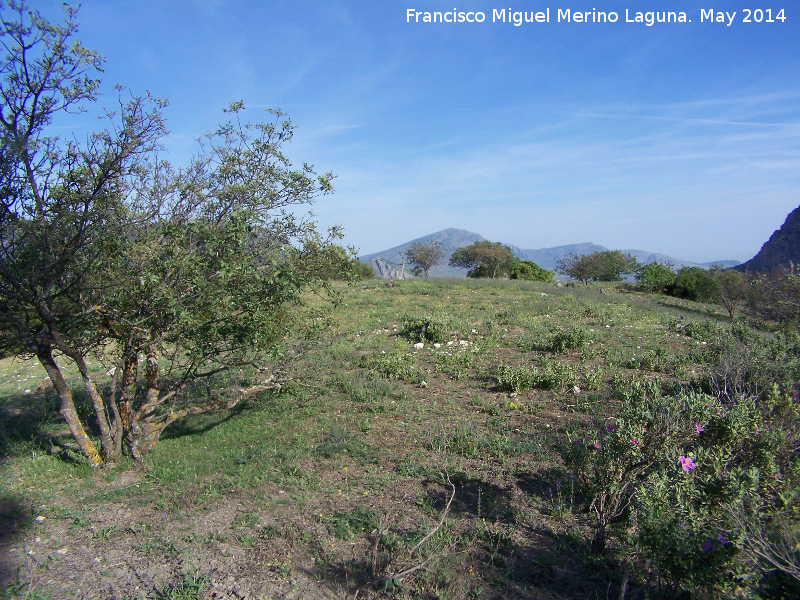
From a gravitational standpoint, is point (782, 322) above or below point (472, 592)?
above

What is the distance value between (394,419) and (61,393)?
12.7 ft

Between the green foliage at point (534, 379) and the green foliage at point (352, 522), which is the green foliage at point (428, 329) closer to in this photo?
the green foliage at point (534, 379)

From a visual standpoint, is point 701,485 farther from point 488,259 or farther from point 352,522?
point 488,259

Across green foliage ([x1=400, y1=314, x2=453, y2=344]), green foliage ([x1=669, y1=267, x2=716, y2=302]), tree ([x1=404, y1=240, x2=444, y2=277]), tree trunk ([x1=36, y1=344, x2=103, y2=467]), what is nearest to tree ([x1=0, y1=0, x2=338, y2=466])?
tree trunk ([x1=36, y1=344, x2=103, y2=467])

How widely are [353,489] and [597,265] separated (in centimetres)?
4562

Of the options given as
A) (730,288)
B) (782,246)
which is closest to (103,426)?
(730,288)

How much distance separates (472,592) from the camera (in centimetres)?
336

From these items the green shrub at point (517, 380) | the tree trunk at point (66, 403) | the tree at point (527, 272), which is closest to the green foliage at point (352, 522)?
the tree trunk at point (66, 403)

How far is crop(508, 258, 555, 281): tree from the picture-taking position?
45.5m

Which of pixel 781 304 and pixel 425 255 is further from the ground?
pixel 425 255

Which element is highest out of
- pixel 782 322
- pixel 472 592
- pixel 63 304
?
pixel 63 304

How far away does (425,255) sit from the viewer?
5097cm

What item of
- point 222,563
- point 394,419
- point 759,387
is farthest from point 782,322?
point 222,563

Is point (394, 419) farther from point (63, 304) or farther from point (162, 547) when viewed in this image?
point (63, 304)
